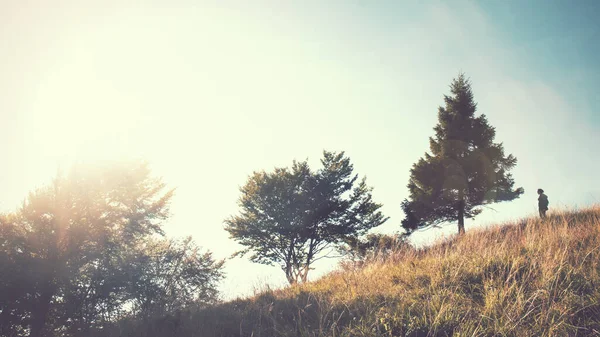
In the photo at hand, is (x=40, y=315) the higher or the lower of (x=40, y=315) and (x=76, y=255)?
the lower

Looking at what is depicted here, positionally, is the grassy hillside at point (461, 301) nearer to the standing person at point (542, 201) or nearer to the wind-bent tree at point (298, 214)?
the standing person at point (542, 201)

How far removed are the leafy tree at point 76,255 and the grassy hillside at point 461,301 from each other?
11.1m

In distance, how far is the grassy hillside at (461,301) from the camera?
124 inches

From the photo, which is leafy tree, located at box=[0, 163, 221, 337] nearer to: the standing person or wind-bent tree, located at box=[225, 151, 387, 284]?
wind-bent tree, located at box=[225, 151, 387, 284]

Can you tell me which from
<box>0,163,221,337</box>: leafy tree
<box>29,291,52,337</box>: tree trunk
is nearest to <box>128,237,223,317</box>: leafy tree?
<box>0,163,221,337</box>: leafy tree

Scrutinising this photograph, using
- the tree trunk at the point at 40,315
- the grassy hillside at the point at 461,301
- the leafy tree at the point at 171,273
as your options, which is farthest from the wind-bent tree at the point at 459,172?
the tree trunk at the point at 40,315

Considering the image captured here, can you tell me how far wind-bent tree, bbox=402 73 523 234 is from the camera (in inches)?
712

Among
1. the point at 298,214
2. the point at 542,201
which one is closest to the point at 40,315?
the point at 298,214

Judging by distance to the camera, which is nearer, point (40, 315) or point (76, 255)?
point (40, 315)

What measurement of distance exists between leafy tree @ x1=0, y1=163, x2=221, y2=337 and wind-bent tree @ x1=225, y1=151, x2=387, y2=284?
23.5 ft

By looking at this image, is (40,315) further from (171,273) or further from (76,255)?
(171,273)

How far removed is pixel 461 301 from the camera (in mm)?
3736

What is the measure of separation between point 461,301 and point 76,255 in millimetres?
18259

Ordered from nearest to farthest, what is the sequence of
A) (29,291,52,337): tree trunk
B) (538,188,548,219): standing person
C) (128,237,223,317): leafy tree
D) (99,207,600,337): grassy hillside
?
(99,207,600,337): grassy hillside, (538,188,548,219): standing person, (29,291,52,337): tree trunk, (128,237,223,317): leafy tree
